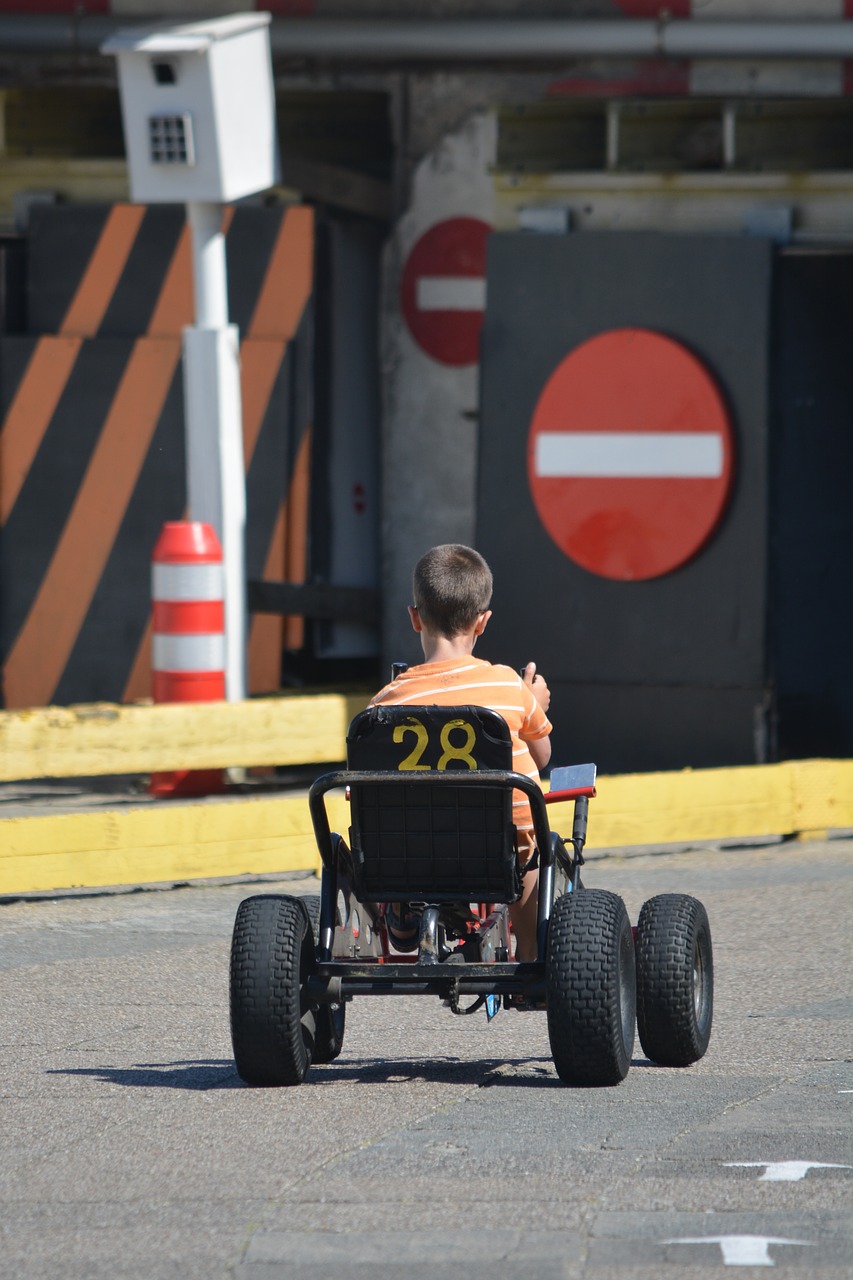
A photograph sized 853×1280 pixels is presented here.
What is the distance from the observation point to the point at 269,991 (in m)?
4.69

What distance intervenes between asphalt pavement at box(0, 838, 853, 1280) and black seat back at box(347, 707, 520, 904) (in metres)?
0.48

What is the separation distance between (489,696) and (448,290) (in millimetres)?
6275

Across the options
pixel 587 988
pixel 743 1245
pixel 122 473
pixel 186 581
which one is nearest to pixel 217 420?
pixel 186 581

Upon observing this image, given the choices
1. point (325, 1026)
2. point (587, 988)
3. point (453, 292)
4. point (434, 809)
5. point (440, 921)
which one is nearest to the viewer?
point (587, 988)

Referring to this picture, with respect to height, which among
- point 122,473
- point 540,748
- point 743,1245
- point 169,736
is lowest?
point 169,736

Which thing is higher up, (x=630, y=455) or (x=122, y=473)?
(x=630, y=455)

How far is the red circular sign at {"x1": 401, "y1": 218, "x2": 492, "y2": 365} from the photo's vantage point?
1083 centimetres

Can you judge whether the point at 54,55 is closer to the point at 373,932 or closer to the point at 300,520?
the point at 300,520

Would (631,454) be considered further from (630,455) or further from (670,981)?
(670,981)

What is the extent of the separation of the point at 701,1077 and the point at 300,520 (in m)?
6.31

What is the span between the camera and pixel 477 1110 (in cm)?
460

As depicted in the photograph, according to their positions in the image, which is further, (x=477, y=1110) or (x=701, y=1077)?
(x=701, y=1077)

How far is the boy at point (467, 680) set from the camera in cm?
490

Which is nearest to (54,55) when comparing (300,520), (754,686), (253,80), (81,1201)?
(253,80)
